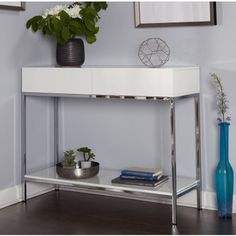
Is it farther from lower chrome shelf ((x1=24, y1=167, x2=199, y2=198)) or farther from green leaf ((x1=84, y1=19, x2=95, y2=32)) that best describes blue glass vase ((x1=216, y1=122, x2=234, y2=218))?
green leaf ((x1=84, y1=19, x2=95, y2=32))

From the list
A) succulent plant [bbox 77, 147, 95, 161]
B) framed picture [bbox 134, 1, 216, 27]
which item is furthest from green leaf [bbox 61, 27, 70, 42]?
succulent plant [bbox 77, 147, 95, 161]

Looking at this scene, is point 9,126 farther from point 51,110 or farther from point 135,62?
point 135,62

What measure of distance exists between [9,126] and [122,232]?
1.13 meters

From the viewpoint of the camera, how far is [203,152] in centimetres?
342

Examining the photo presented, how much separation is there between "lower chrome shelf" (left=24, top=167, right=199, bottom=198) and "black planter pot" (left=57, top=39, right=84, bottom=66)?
31.0 inches

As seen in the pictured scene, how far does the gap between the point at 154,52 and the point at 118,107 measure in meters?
0.50

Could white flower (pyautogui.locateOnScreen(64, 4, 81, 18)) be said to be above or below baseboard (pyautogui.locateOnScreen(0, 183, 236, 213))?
above

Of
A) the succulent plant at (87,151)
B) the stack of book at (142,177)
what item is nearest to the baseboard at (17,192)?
the succulent plant at (87,151)

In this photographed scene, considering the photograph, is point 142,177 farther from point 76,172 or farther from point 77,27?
point 77,27

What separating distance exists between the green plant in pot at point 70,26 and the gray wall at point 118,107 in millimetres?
163

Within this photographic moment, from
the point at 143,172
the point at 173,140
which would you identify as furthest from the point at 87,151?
the point at 173,140

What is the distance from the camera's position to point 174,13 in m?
3.40

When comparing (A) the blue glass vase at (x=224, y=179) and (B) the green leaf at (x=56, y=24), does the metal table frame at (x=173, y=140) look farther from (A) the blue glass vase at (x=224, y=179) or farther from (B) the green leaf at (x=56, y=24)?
(B) the green leaf at (x=56, y=24)

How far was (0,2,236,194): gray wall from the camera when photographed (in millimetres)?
3336
